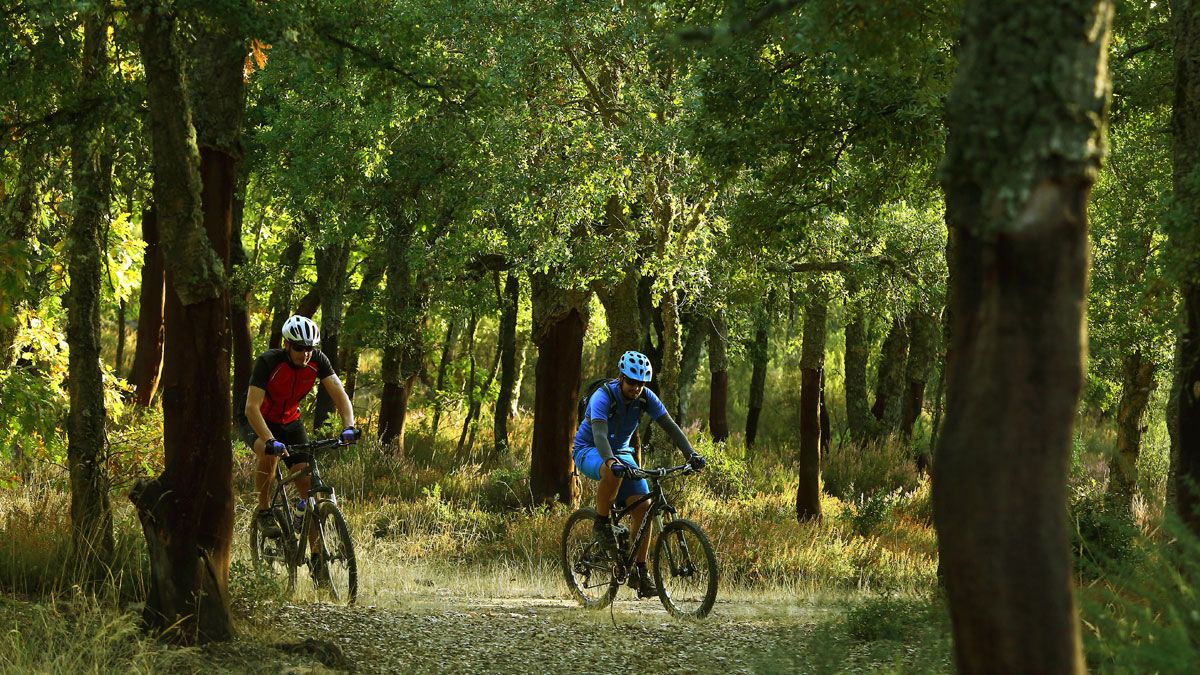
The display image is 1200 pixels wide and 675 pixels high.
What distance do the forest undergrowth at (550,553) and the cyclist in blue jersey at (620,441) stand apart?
41.6 inches

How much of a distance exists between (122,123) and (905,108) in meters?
6.56

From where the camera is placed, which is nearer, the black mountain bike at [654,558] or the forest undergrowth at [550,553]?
the forest undergrowth at [550,553]

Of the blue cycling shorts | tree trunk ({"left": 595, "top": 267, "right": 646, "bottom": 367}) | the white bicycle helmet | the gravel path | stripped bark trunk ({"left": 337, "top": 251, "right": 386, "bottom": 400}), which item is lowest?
the gravel path

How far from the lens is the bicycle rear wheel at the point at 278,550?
10.2m

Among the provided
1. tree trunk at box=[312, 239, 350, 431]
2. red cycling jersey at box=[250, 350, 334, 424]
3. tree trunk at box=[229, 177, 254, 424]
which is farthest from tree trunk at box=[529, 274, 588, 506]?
red cycling jersey at box=[250, 350, 334, 424]

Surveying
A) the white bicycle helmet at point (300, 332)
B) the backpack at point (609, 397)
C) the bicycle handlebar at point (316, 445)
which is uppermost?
the white bicycle helmet at point (300, 332)

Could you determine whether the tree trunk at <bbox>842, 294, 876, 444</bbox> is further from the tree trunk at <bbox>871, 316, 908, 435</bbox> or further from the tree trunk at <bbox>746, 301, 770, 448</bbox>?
the tree trunk at <bbox>746, 301, 770, 448</bbox>

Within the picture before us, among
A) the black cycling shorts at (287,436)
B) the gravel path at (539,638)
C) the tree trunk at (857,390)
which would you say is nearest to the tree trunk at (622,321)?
the gravel path at (539,638)

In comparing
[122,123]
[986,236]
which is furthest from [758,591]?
[986,236]

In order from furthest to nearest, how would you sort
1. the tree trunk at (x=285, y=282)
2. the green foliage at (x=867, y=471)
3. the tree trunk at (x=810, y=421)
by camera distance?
the green foliage at (x=867, y=471) < the tree trunk at (x=285, y=282) < the tree trunk at (x=810, y=421)

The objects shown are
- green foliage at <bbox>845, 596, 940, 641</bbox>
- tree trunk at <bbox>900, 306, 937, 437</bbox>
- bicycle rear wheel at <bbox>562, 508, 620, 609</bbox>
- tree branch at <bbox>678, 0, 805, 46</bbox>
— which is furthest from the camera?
tree trunk at <bbox>900, 306, 937, 437</bbox>

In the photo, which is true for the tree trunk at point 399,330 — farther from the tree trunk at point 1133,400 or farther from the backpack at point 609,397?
the tree trunk at point 1133,400

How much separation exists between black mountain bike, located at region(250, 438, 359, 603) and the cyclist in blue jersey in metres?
2.01

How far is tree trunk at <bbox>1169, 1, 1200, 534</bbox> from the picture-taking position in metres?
7.45
